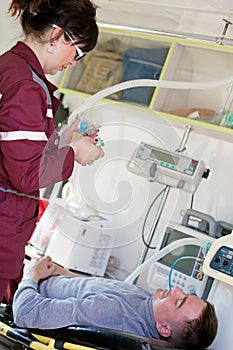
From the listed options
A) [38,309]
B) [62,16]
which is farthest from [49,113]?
[38,309]

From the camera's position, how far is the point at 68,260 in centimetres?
244

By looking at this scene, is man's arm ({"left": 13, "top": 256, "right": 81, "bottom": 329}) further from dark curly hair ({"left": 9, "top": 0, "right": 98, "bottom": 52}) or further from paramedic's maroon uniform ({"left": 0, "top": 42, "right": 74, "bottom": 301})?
dark curly hair ({"left": 9, "top": 0, "right": 98, "bottom": 52})

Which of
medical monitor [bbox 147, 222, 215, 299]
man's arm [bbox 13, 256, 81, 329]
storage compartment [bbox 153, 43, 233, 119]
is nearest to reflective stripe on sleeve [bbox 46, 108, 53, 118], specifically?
man's arm [bbox 13, 256, 81, 329]

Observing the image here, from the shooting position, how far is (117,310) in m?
1.77

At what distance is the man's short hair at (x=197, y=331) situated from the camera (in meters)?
1.77

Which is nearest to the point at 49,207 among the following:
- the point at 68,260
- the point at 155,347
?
the point at 68,260

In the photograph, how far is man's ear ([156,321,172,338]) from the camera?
1.79m

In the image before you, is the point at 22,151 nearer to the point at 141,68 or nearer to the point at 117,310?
the point at 117,310

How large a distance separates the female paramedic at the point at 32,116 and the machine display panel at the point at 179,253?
0.82 metres

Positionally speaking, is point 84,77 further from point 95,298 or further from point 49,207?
point 95,298

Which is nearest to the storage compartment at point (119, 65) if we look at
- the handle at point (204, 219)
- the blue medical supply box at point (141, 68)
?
the blue medical supply box at point (141, 68)

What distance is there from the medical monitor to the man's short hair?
0.35 metres

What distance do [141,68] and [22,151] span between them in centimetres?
148

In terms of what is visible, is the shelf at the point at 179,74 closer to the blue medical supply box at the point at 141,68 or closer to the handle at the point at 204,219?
the blue medical supply box at the point at 141,68
